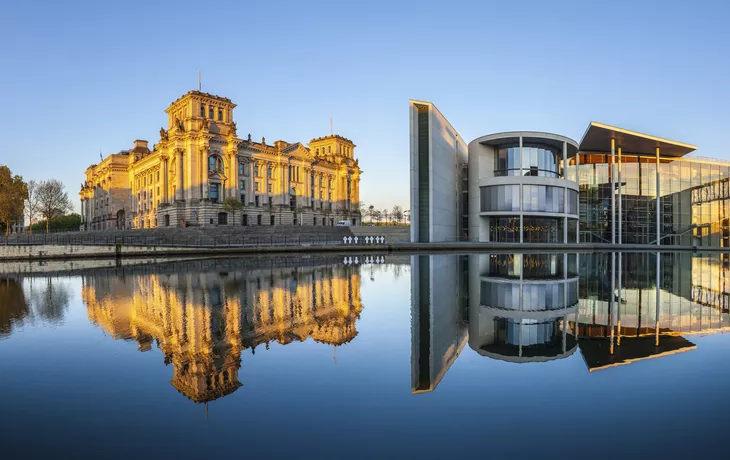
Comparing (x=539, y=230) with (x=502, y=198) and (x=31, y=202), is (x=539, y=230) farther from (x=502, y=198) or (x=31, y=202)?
(x=31, y=202)

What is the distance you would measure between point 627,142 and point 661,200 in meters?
12.0

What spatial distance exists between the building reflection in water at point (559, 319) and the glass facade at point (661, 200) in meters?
46.8

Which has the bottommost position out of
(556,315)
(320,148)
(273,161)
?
(556,315)

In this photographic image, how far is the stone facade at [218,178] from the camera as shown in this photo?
229 ft

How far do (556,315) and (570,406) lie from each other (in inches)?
230

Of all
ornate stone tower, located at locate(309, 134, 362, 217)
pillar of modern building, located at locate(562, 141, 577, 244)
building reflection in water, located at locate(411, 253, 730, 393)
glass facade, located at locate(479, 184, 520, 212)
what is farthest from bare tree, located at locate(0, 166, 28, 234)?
pillar of modern building, located at locate(562, 141, 577, 244)

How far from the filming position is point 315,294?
46.4 ft

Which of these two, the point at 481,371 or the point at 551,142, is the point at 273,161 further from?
the point at 481,371

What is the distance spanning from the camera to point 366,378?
6230 mm

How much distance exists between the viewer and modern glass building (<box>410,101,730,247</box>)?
4872 centimetres

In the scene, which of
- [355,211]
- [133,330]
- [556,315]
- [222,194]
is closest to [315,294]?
[133,330]

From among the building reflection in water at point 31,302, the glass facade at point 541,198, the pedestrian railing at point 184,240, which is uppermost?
the glass facade at point 541,198

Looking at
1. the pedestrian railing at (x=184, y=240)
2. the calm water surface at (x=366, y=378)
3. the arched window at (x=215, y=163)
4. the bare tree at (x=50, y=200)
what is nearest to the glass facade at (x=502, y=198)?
the pedestrian railing at (x=184, y=240)

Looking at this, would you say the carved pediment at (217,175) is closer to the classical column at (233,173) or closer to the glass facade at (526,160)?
the classical column at (233,173)
